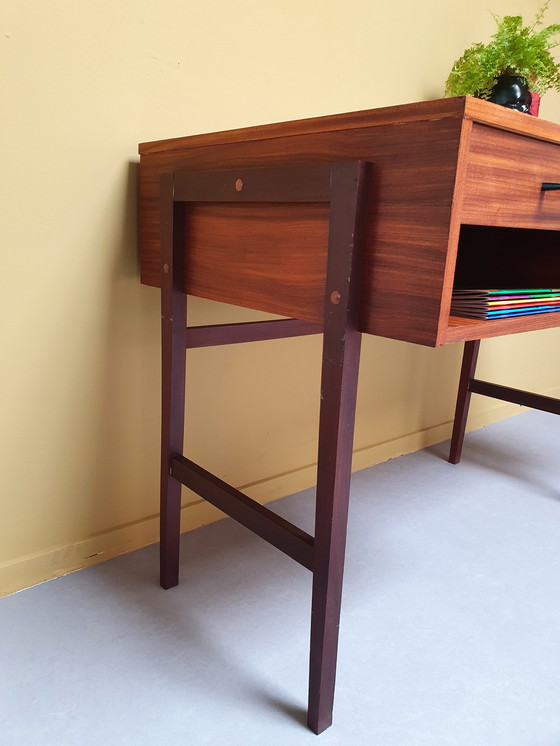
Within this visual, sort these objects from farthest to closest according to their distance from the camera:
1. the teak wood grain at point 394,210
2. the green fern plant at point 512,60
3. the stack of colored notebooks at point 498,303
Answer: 1. the green fern plant at point 512,60
2. the stack of colored notebooks at point 498,303
3. the teak wood grain at point 394,210

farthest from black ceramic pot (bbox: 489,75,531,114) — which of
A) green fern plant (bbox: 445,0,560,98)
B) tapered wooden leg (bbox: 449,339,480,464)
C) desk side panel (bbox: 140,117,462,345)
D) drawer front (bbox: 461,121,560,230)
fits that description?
tapered wooden leg (bbox: 449,339,480,464)

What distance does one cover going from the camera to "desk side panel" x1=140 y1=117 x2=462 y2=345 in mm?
714

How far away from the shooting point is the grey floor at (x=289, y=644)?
3.09 ft

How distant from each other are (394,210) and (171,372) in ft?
1.91

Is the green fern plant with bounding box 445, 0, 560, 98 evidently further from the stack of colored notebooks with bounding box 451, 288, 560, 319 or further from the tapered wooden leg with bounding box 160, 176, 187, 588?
the tapered wooden leg with bounding box 160, 176, 187, 588

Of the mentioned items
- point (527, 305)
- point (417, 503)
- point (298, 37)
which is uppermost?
point (298, 37)

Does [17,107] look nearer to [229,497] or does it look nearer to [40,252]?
[40,252]

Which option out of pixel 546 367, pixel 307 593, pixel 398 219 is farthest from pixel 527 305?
pixel 546 367

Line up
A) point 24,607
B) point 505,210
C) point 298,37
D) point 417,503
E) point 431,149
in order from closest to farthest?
point 431,149, point 505,210, point 24,607, point 298,37, point 417,503

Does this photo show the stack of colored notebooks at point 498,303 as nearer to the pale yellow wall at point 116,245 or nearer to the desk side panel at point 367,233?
the desk side panel at point 367,233

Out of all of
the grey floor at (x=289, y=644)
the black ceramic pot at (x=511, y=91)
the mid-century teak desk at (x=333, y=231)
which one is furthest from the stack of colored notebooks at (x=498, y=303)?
the grey floor at (x=289, y=644)

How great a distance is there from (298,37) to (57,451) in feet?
3.57

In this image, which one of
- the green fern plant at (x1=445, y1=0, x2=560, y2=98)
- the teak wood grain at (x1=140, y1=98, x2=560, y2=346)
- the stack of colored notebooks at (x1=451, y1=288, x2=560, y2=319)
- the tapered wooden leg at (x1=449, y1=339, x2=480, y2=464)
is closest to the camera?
the teak wood grain at (x1=140, y1=98, x2=560, y2=346)

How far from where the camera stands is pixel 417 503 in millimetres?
1728
